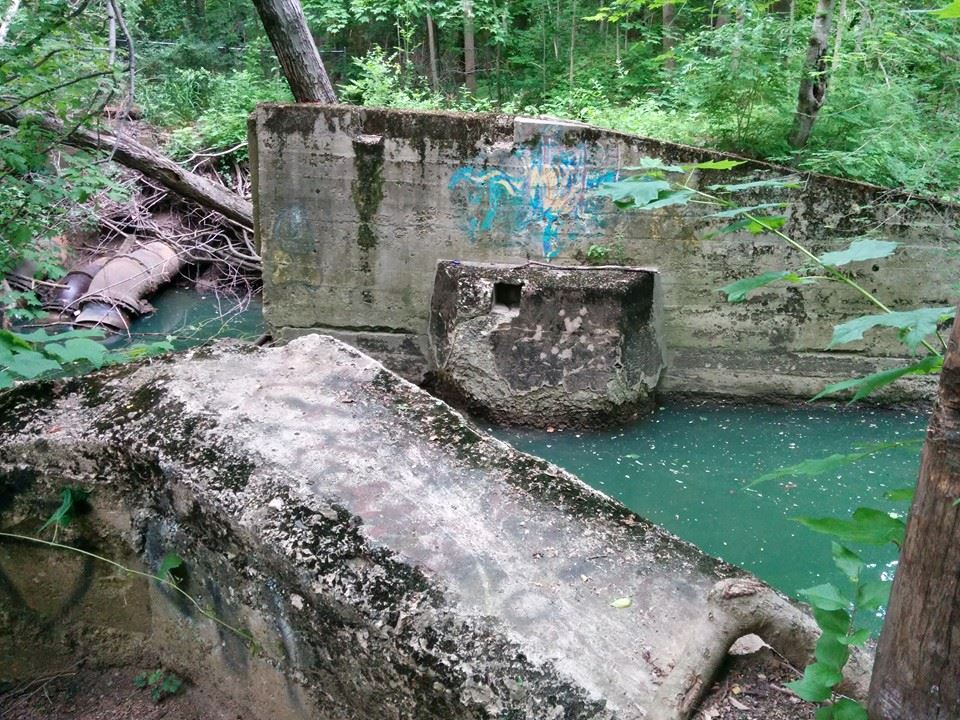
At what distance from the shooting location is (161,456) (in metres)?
2.20

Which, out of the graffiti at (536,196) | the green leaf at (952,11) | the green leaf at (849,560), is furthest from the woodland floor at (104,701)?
the graffiti at (536,196)

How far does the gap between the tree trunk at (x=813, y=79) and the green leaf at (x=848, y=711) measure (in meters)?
5.75

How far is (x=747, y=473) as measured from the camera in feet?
17.1

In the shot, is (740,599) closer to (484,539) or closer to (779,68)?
(484,539)

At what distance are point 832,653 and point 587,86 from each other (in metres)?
10.1

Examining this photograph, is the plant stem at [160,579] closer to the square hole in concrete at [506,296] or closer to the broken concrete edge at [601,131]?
the square hole in concrete at [506,296]

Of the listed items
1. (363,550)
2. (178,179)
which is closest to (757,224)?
(363,550)

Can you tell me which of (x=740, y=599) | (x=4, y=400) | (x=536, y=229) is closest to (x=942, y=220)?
(x=536, y=229)

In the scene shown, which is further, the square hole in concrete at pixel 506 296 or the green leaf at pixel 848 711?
the square hole in concrete at pixel 506 296

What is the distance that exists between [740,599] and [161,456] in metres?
1.66

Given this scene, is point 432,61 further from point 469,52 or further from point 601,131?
point 601,131

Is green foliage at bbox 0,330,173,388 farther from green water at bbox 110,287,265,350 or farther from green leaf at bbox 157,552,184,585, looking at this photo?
green water at bbox 110,287,265,350

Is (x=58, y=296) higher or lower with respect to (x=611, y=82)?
lower

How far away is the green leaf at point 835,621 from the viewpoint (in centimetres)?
122
